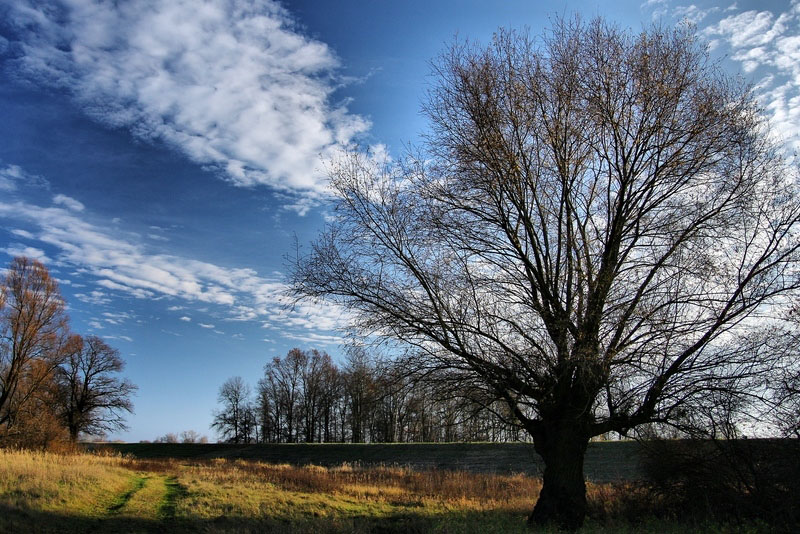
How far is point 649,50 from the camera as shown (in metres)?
9.70

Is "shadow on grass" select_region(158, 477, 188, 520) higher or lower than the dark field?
higher

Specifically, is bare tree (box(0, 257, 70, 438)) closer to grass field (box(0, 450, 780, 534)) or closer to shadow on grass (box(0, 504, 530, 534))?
grass field (box(0, 450, 780, 534))

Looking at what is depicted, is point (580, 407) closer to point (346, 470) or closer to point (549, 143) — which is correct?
point (549, 143)

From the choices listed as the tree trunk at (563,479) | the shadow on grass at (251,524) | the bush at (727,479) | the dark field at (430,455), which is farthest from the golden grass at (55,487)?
the bush at (727,479)

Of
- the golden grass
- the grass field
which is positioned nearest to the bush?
the grass field

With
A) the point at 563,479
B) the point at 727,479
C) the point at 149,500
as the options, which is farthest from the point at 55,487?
the point at 727,479

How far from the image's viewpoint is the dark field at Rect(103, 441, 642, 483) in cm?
2379

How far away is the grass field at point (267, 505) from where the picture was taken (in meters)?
9.92

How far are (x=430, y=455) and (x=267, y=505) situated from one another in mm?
23235

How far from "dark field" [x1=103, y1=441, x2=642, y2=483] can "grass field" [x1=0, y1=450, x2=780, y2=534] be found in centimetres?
186

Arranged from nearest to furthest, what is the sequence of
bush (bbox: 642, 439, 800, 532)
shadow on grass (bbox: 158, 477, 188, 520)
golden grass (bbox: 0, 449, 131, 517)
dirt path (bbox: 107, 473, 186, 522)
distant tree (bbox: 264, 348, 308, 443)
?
bush (bbox: 642, 439, 800, 532) < golden grass (bbox: 0, 449, 131, 517) < dirt path (bbox: 107, 473, 186, 522) < shadow on grass (bbox: 158, 477, 188, 520) < distant tree (bbox: 264, 348, 308, 443)

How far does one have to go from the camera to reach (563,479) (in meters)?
9.67

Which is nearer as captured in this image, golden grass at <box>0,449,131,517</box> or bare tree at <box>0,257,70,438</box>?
golden grass at <box>0,449,131,517</box>

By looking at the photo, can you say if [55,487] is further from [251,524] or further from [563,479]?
[563,479]
